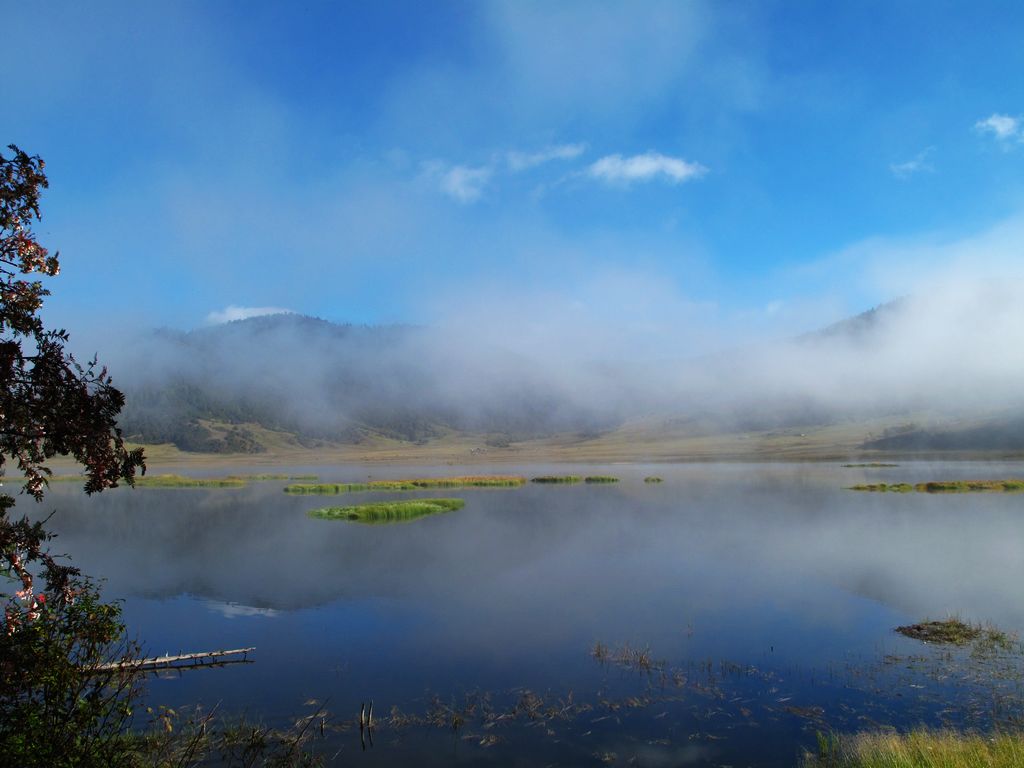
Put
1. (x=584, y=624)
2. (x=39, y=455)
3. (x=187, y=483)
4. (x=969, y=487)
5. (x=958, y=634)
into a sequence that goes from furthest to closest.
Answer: (x=187, y=483)
(x=969, y=487)
(x=584, y=624)
(x=958, y=634)
(x=39, y=455)

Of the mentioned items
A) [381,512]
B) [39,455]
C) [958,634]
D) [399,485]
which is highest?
[39,455]

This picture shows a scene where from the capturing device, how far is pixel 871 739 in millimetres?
13578

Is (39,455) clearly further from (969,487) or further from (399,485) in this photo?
(969,487)

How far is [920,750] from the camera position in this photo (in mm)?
12172

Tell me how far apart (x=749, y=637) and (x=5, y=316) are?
866 inches

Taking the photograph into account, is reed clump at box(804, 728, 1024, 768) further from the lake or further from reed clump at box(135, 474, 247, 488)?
reed clump at box(135, 474, 247, 488)

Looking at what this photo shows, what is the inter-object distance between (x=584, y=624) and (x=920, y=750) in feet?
41.4

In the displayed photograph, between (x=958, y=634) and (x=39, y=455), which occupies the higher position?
(x=39, y=455)

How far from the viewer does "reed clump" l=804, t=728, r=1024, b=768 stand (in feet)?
36.9

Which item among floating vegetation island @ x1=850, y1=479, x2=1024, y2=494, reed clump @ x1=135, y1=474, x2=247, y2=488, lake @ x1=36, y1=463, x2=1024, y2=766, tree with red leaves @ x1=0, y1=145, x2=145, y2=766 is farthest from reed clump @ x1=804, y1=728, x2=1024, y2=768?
reed clump @ x1=135, y1=474, x2=247, y2=488

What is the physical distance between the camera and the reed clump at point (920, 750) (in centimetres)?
1123

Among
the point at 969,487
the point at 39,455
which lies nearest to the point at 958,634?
the point at 39,455

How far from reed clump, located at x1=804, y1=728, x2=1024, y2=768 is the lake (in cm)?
84

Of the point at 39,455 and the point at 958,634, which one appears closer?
the point at 39,455
